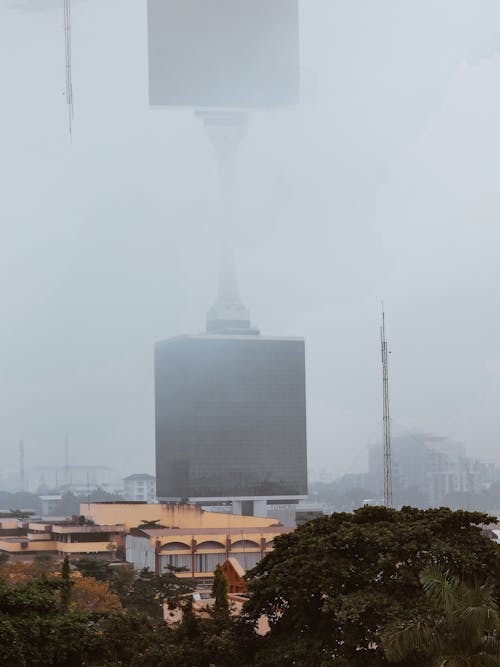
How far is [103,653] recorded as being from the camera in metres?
20.5

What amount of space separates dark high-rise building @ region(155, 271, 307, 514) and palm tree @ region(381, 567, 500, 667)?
170642 millimetres

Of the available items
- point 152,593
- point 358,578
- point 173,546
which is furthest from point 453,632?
point 173,546

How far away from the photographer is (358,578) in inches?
786

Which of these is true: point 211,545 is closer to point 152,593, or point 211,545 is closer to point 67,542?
point 67,542

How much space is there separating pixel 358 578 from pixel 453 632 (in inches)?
216

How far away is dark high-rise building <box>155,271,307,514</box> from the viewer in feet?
613

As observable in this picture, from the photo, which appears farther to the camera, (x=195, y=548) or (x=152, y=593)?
(x=195, y=548)

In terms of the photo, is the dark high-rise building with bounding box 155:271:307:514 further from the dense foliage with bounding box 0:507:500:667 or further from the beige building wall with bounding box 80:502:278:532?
the dense foliage with bounding box 0:507:500:667

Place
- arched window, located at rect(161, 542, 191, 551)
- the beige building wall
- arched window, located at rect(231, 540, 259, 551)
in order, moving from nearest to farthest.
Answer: arched window, located at rect(161, 542, 191, 551) < arched window, located at rect(231, 540, 259, 551) < the beige building wall

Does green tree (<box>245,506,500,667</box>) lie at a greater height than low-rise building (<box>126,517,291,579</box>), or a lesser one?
greater

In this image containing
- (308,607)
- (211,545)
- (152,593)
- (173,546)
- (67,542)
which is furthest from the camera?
(67,542)

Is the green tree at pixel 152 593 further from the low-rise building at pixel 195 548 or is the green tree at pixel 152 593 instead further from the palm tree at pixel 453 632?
the palm tree at pixel 453 632

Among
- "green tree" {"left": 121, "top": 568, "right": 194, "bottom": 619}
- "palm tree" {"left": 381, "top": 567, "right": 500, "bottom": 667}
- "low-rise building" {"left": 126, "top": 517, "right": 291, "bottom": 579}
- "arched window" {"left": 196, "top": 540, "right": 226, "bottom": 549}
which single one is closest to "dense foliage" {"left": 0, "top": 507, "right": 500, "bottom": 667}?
"palm tree" {"left": 381, "top": 567, "right": 500, "bottom": 667}

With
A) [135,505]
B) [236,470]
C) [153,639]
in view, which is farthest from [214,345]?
[153,639]
